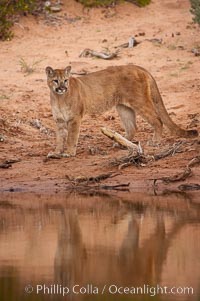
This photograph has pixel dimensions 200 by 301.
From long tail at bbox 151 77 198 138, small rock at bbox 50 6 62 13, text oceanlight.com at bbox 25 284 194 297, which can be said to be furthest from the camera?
small rock at bbox 50 6 62 13

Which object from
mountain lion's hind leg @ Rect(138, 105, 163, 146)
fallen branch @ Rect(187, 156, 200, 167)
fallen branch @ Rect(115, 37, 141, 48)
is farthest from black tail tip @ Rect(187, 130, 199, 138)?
fallen branch @ Rect(115, 37, 141, 48)

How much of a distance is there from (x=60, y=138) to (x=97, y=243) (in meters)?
3.99

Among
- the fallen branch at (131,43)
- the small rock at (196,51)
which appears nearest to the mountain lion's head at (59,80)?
the small rock at (196,51)

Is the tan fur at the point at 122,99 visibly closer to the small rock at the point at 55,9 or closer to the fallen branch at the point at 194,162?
the fallen branch at the point at 194,162

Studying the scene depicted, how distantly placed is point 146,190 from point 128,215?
1608 millimetres

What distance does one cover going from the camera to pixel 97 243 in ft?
33.3

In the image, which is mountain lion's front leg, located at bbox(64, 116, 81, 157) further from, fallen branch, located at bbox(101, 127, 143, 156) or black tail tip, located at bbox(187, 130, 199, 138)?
black tail tip, located at bbox(187, 130, 199, 138)

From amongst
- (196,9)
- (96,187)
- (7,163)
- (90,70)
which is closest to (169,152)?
(96,187)

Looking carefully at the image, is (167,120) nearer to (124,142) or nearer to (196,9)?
(124,142)

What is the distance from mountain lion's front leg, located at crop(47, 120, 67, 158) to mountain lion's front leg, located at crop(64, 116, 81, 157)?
0.41 feet

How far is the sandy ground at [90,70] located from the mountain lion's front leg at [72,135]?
151 mm

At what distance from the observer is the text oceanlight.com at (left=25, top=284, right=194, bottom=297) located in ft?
27.2

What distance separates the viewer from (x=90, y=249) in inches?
388

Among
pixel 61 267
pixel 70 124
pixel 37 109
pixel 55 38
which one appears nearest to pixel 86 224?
pixel 61 267
